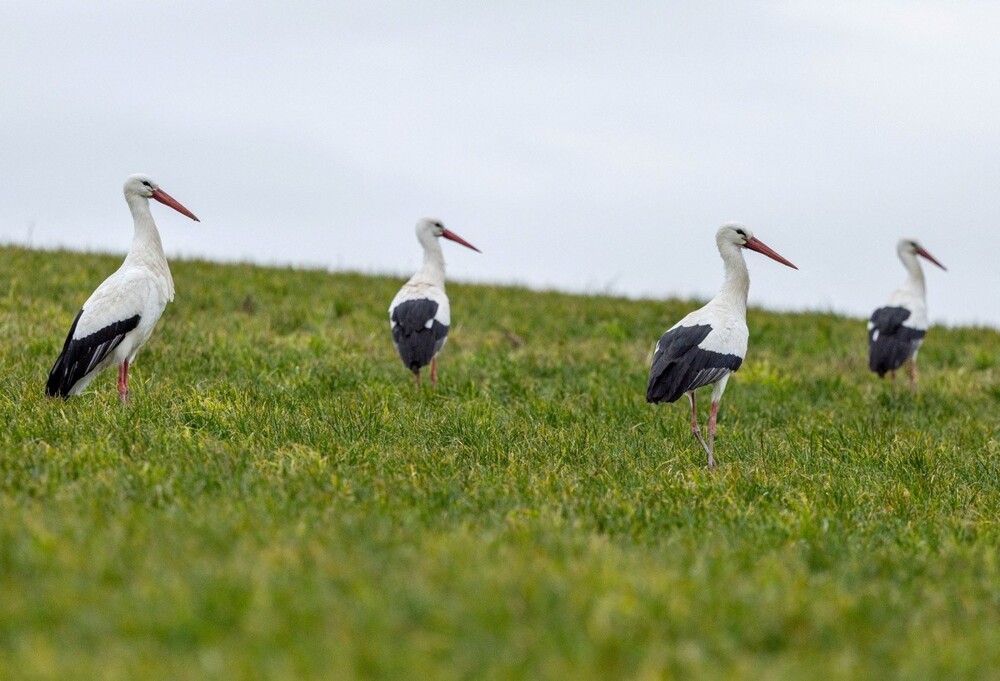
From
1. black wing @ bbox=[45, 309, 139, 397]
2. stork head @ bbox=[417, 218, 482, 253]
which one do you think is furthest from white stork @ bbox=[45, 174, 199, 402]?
stork head @ bbox=[417, 218, 482, 253]

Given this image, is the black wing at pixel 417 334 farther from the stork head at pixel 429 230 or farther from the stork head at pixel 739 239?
the stork head at pixel 739 239

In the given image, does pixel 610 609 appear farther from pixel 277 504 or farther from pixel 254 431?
pixel 254 431

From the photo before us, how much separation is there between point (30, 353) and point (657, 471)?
18.3 ft

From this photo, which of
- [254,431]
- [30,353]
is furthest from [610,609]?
[30,353]

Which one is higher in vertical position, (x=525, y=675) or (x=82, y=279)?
(x=82, y=279)

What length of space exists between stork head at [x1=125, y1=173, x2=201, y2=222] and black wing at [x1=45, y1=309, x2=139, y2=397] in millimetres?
1447

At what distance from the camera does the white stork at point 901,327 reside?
11945 millimetres

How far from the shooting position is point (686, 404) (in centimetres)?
955

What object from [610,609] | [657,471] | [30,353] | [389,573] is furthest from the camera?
[30,353]

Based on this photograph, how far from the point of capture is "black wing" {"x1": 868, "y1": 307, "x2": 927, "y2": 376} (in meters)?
11.9

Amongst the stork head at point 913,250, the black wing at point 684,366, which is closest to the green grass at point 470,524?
the black wing at point 684,366

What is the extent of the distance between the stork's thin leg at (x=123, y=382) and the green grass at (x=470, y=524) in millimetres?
131

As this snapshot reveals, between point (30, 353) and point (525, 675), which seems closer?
point (525, 675)

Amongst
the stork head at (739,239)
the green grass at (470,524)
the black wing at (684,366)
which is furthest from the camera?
the stork head at (739,239)
